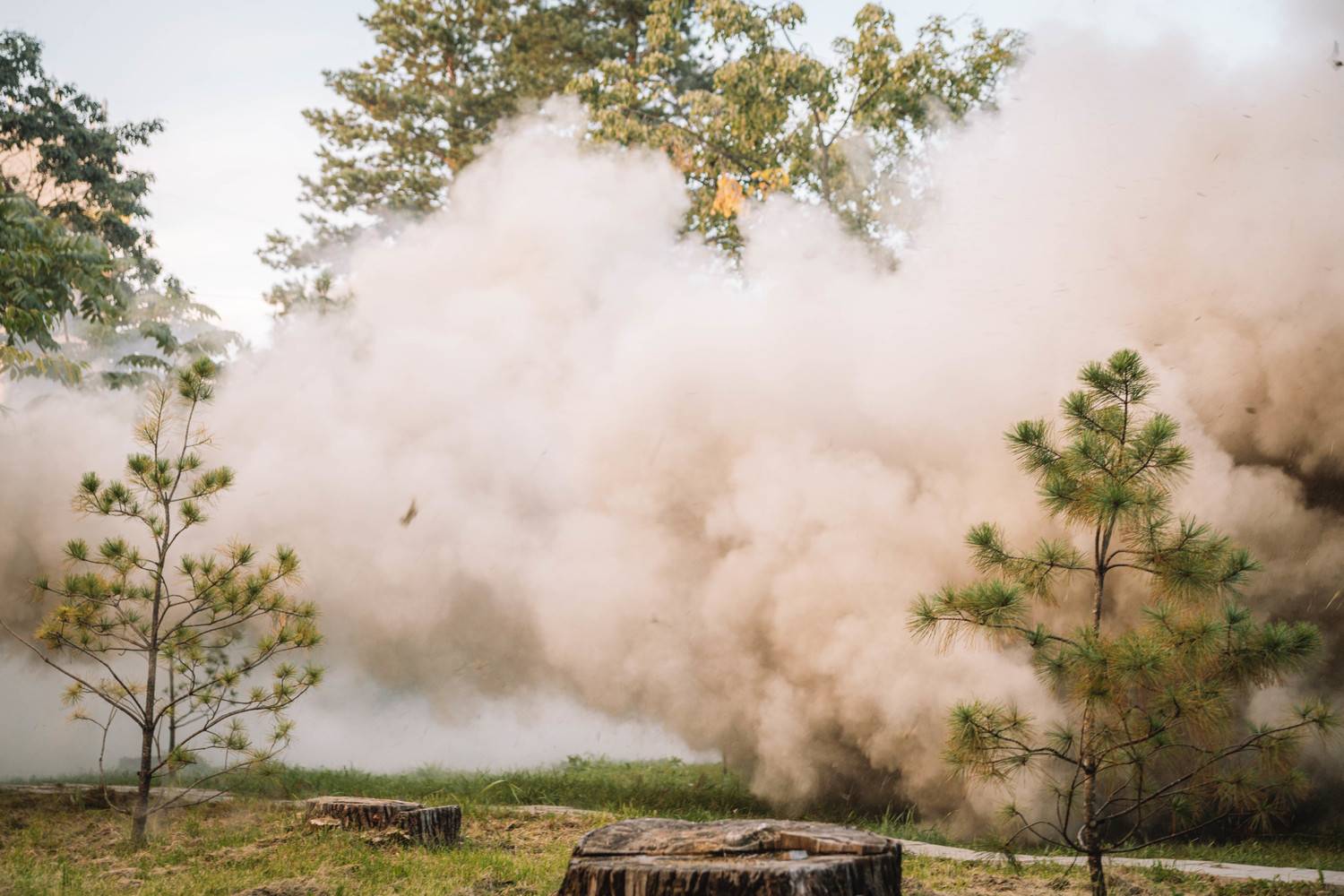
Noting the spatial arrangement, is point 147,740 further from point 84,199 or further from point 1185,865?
point 84,199

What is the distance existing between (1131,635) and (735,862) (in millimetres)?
1936

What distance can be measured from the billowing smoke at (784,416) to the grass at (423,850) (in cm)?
74

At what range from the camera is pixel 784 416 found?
27.6 feet

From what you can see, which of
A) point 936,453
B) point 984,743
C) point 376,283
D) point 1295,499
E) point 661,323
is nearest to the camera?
point 984,743

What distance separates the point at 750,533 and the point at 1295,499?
149 inches

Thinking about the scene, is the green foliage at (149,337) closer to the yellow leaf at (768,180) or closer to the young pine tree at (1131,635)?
the yellow leaf at (768,180)

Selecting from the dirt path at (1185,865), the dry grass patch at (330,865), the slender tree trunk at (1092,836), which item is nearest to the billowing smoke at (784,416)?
the dirt path at (1185,865)

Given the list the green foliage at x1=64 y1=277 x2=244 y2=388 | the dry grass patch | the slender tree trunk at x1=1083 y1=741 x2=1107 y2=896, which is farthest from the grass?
the green foliage at x1=64 y1=277 x2=244 y2=388

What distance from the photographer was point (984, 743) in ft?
13.9

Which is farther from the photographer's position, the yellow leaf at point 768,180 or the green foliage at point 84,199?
the yellow leaf at point 768,180

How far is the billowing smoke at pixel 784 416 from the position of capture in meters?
6.78

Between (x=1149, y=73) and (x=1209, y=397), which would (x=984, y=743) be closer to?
(x=1209, y=397)

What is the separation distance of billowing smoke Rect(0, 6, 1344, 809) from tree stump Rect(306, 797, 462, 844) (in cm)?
269

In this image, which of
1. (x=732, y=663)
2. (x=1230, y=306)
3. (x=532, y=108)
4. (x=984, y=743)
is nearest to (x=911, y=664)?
(x=732, y=663)
